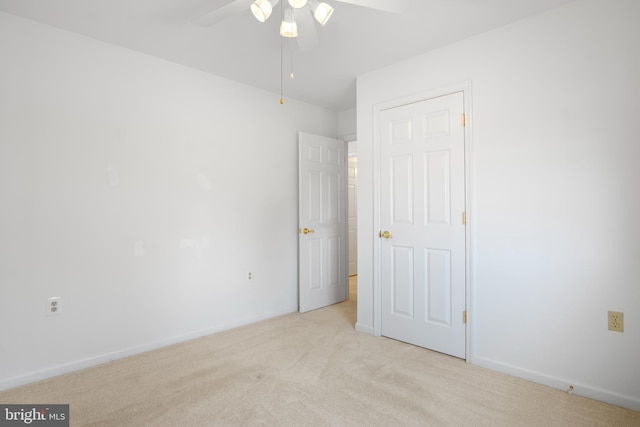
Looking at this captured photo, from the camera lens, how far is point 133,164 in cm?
277

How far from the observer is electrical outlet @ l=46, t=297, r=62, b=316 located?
2.38m

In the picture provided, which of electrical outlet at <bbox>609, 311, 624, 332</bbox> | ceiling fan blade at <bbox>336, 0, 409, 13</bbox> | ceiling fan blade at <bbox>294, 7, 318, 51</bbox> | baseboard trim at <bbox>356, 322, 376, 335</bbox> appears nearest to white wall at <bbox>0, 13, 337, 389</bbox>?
baseboard trim at <bbox>356, 322, 376, 335</bbox>

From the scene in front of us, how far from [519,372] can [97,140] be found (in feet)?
11.5

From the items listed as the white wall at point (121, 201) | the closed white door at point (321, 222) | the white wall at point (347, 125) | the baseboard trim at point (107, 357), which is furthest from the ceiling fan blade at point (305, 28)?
the baseboard trim at point (107, 357)

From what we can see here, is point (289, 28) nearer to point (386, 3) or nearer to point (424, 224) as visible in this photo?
point (386, 3)

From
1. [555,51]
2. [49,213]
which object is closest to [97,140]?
[49,213]

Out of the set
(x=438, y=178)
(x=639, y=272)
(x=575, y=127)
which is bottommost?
(x=639, y=272)

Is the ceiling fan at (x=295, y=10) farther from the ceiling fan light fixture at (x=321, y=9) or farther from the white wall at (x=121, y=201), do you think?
the white wall at (x=121, y=201)

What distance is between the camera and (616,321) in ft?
6.70

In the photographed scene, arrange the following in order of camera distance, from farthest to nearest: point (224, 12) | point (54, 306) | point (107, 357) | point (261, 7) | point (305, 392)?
point (107, 357) → point (54, 306) → point (305, 392) → point (224, 12) → point (261, 7)

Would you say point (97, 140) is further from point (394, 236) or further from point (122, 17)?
point (394, 236)

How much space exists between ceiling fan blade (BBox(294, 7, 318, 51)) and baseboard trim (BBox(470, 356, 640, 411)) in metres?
2.49

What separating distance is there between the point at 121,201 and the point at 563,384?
3.39 m

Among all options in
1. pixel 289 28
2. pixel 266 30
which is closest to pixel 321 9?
pixel 289 28
